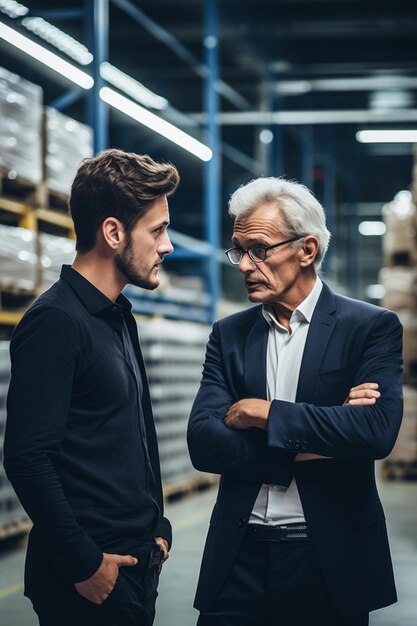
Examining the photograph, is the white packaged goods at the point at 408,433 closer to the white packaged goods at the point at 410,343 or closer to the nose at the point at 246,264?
the white packaged goods at the point at 410,343

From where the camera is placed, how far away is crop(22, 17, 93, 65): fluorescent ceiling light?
14531 mm

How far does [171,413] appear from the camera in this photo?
1084 cm

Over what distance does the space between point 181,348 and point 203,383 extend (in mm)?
8180

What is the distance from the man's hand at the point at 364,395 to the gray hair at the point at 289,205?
0.37 m

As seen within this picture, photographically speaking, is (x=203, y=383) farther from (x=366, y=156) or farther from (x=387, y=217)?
(x=366, y=156)

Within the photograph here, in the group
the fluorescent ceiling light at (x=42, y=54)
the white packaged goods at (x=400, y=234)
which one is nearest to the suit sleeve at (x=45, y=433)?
the fluorescent ceiling light at (x=42, y=54)

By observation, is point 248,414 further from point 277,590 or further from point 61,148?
point 61,148

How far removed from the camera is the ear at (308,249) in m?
2.86

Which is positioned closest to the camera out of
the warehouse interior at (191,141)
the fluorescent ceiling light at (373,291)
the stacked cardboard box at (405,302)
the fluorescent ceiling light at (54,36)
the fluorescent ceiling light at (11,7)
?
the warehouse interior at (191,141)

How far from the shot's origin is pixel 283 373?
2861 mm

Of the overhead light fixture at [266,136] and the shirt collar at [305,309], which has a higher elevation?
the overhead light fixture at [266,136]

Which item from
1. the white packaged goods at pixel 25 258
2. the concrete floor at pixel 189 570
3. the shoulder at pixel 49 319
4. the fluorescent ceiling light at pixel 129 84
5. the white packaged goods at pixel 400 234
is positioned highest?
the fluorescent ceiling light at pixel 129 84

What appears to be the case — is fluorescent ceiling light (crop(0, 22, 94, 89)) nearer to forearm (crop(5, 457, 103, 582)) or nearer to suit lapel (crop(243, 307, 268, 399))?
suit lapel (crop(243, 307, 268, 399))

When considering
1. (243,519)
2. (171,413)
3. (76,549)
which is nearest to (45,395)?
(76,549)
